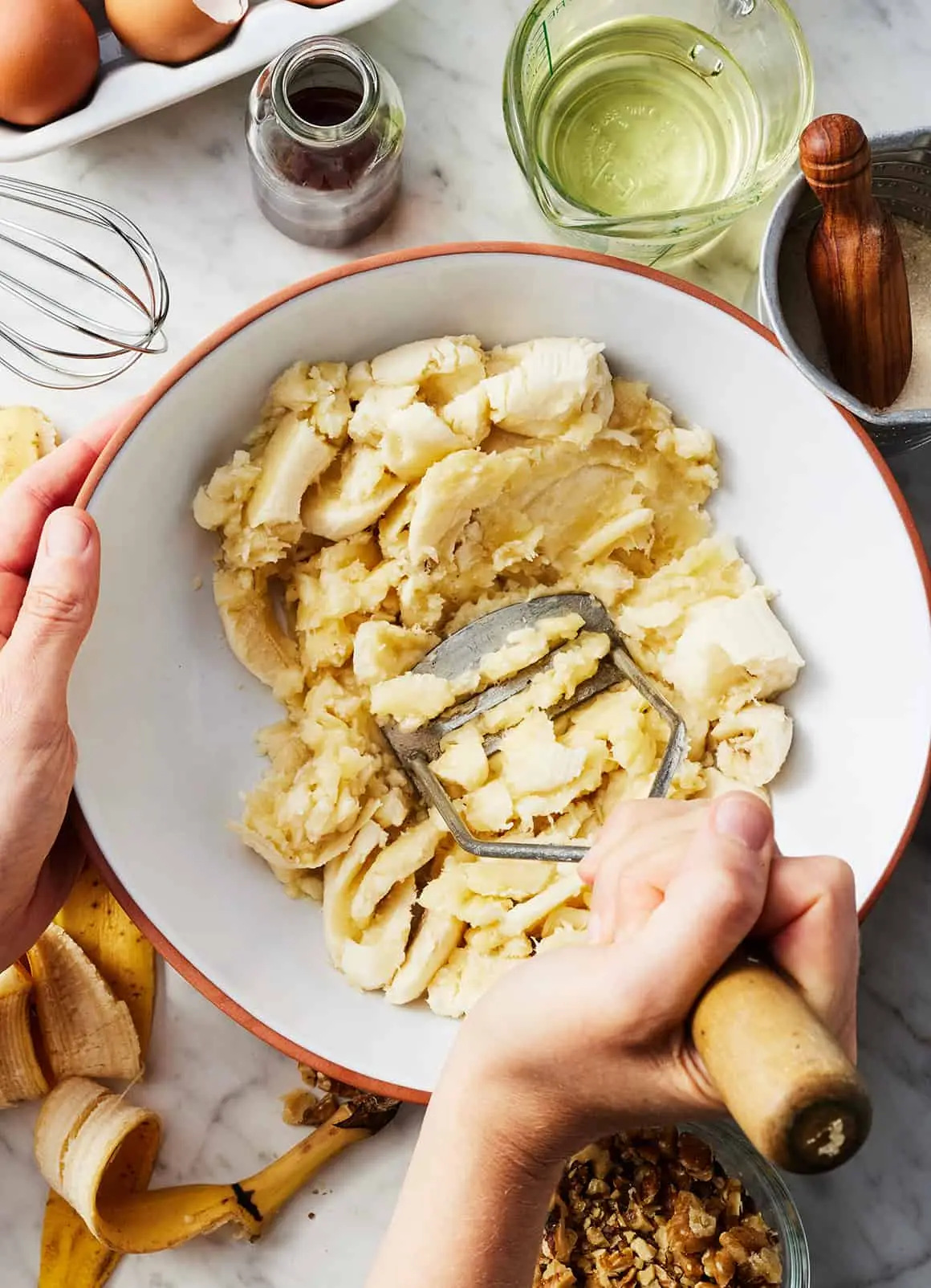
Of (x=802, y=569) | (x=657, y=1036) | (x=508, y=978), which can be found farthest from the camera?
(x=802, y=569)

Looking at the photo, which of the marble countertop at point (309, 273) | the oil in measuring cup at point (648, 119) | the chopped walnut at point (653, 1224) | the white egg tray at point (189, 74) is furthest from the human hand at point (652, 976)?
the white egg tray at point (189, 74)

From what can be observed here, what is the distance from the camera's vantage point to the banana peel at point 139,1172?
50.1 inches

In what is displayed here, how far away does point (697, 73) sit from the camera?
51.8 inches

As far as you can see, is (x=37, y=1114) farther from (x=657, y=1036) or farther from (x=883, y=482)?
(x=883, y=482)

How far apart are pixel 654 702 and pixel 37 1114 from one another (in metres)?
0.86

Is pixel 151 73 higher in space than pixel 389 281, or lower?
higher

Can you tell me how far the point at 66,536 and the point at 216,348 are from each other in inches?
9.4

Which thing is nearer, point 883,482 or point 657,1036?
point 657,1036

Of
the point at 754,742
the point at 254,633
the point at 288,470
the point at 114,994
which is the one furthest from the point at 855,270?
the point at 114,994

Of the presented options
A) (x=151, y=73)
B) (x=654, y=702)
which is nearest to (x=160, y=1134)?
(x=654, y=702)

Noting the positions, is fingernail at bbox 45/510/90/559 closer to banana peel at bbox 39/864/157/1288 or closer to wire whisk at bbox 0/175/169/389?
wire whisk at bbox 0/175/169/389

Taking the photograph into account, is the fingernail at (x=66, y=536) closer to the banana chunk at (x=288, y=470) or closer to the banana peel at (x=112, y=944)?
the banana chunk at (x=288, y=470)

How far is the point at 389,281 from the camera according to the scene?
117cm

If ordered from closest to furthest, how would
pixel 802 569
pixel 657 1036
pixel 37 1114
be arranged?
1. pixel 657 1036
2. pixel 802 569
3. pixel 37 1114
